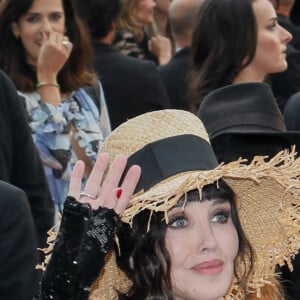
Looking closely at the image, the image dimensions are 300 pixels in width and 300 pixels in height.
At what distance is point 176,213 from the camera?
3.19 m

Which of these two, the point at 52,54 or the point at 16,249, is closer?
the point at 16,249

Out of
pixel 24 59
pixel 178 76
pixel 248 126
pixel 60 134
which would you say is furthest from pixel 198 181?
pixel 178 76

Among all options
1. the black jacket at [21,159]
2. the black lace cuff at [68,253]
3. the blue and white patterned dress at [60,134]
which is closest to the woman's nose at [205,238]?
the black lace cuff at [68,253]

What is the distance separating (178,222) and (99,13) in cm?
291

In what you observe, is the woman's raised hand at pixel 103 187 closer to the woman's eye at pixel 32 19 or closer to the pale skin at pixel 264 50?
the woman's eye at pixel 32 19

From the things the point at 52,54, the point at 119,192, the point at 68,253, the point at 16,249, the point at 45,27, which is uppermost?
the point at 45,27

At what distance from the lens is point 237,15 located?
5512 mm

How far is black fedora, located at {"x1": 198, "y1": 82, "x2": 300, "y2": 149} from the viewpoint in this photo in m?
4.25

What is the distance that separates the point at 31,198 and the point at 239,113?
2.81 feet

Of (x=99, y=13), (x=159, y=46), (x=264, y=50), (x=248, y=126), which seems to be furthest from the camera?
(x=159, y=46)

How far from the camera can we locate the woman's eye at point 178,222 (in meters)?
3.20

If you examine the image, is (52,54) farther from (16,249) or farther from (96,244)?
(96,244)

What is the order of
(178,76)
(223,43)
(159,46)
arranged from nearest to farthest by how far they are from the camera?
1. (223,43)
2. (178,76)
3. (159,46)

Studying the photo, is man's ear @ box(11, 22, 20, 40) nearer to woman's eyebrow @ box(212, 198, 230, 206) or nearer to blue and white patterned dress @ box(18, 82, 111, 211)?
blue and white patterned dress @ box(18, 82, 111, 211)
